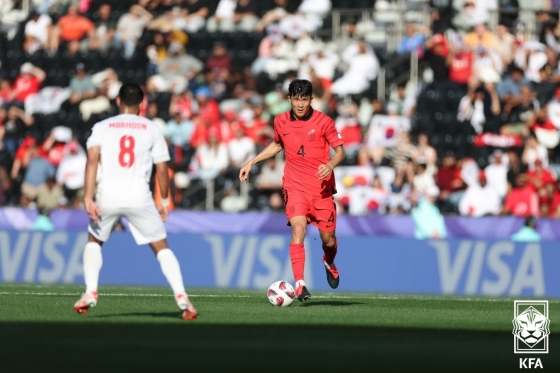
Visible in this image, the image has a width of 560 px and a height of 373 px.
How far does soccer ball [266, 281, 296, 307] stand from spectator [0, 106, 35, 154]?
46.6 feet

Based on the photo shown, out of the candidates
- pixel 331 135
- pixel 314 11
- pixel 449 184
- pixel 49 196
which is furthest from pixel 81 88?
pixel 331 135

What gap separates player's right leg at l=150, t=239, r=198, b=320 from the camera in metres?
10.4

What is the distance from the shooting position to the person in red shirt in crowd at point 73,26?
27828 millimetres

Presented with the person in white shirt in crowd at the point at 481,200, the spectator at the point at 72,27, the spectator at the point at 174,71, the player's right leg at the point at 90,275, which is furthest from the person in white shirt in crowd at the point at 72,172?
the player's right leg at the point at 90,275

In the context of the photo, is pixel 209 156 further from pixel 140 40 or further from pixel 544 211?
pixel 544 211

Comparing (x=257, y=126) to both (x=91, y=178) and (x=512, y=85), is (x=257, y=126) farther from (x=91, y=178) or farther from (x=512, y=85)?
(x=91, y=178)

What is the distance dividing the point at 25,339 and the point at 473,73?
635 inches

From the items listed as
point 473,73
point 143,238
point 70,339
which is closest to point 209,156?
point 473,73

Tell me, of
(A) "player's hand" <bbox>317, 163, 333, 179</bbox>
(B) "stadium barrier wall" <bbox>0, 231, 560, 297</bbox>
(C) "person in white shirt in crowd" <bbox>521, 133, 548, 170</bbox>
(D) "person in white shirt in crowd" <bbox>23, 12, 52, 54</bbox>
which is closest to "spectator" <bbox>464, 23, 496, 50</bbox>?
(C) "person in white shirt in crowd" <bbox>521, 133, 548, 170</bbox>

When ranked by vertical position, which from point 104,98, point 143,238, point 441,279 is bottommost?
point 441,279

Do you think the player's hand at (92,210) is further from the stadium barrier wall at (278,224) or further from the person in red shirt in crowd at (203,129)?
the person in red shirt in crowd at (203,129)

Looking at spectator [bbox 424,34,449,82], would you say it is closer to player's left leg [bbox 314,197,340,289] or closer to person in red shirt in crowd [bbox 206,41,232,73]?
person in red shirt in crowd [bbox 206,41,232,73]

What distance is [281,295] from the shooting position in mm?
13086

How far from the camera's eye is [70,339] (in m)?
9.05
